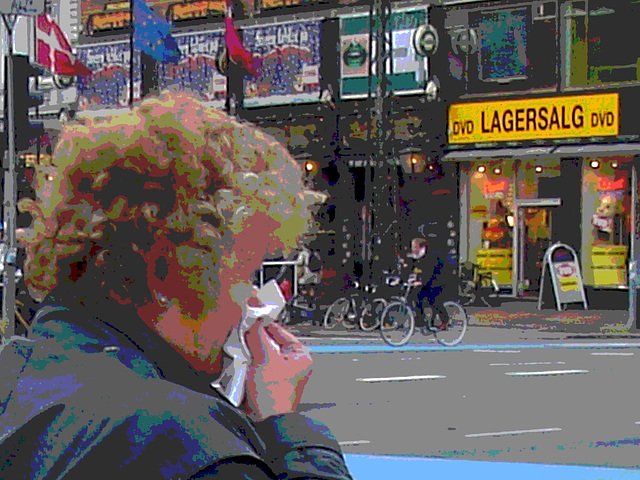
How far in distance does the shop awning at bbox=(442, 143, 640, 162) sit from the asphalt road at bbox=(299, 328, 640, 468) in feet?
23.0

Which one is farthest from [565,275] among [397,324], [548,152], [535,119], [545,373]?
[545,373]

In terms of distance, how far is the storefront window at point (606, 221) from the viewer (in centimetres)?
2031

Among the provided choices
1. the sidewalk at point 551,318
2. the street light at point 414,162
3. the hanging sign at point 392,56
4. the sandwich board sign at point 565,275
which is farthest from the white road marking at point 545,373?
the street light at point 414,162

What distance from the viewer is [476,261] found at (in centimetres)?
2208

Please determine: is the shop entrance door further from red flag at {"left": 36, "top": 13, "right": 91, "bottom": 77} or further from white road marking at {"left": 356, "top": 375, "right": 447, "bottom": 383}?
red flag at {"left": 36, "top": 13, "right": 91, "bottom": 77}

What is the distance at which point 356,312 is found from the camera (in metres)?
16.2

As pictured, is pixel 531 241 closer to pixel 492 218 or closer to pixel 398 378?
pixel 492 218

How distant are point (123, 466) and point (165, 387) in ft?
0.37

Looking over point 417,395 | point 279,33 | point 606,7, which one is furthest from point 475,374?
point 279,33

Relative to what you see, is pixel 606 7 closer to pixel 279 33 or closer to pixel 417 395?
pixel 279 33

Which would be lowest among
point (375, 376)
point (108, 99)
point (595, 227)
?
point (375, 376)

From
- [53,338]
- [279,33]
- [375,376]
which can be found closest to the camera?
[53,338]

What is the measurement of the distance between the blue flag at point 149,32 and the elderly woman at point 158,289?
18.4m

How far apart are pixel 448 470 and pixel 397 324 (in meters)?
10.1
